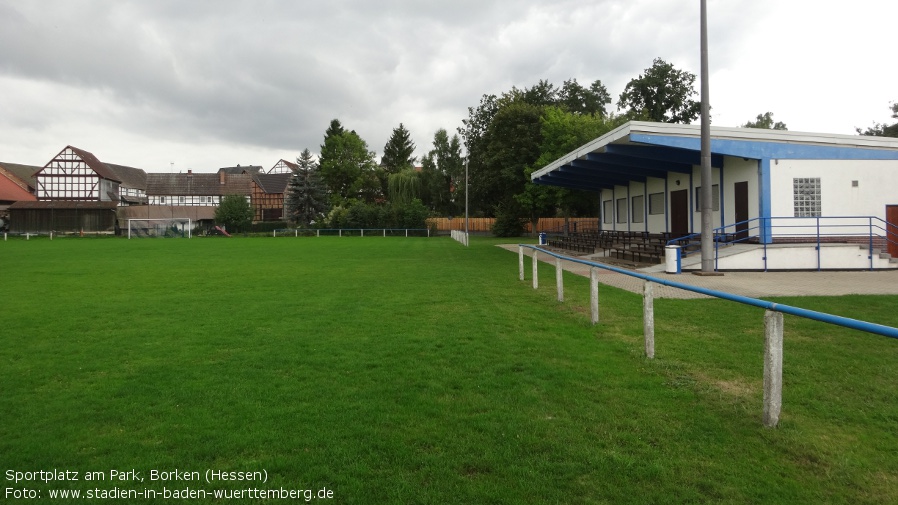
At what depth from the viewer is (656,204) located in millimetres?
27000

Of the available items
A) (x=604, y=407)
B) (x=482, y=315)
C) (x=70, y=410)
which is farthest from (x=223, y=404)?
(x=482, y=315)

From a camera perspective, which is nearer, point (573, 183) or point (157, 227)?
point (573, 183)

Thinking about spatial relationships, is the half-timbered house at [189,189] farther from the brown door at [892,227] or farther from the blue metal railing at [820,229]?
the brown door at [892,227]

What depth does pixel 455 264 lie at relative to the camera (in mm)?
22312

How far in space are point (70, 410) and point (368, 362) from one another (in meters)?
2.85

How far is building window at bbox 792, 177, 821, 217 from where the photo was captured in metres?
19.4

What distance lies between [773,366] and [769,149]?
17.4 metres

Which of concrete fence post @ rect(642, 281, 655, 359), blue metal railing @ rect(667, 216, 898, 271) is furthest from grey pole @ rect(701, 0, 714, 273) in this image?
concrete fence post @ rect(642, 281, 655, 359)

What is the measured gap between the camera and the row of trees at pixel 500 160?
50719 mm

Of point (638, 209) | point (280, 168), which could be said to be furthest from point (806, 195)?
point (280, 168)

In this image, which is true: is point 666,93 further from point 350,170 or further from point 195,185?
point 195,185

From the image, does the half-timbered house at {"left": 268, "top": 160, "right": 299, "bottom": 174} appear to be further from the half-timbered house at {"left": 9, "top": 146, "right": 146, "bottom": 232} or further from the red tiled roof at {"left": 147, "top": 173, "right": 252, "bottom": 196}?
the half-timbered house at {"left": 9, "top": 146, "right": 146, "bottom": 232}

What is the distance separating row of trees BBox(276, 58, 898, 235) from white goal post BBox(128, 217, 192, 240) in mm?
13167

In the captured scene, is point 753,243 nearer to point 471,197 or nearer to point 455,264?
point 455,264
